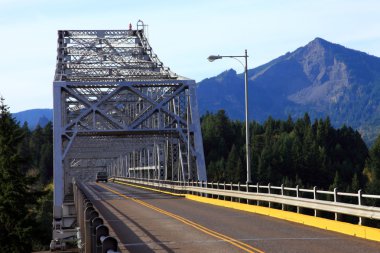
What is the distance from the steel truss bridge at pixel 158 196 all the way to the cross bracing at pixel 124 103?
0.36 ft

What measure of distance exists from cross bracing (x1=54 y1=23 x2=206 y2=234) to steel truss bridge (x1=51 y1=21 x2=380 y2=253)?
110mm

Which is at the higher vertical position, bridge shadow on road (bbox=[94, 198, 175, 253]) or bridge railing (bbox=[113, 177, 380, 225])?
bridge railing (bbox=[113, 177, 380, 225])

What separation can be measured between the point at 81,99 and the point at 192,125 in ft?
28.6

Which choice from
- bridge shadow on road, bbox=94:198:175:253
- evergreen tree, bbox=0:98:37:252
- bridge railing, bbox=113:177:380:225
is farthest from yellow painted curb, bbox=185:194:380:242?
evergreen tree, bbox=0:98:37:252

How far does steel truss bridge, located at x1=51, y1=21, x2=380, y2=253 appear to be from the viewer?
19594mm

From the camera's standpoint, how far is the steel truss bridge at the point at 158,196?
19.6 metres

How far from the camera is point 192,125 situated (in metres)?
59.7

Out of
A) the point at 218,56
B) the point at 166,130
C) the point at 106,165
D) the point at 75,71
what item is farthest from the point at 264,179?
the point at 218,56

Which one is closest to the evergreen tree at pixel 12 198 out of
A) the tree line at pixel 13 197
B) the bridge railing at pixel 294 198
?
the tree line at pixel 13 197

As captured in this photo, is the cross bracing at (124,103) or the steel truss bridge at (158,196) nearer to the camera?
the steel truss bridge at (158,196)

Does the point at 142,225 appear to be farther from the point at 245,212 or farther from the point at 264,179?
the point at 264,179

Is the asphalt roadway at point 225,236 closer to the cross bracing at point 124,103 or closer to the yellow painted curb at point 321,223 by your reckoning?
the yellow painted curb at point 321,223

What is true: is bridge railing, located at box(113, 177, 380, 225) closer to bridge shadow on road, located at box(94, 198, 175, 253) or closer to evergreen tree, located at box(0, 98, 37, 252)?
bridge shadow on road, located at box(94, 198, 175, 253)

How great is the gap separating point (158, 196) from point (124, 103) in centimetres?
3311
